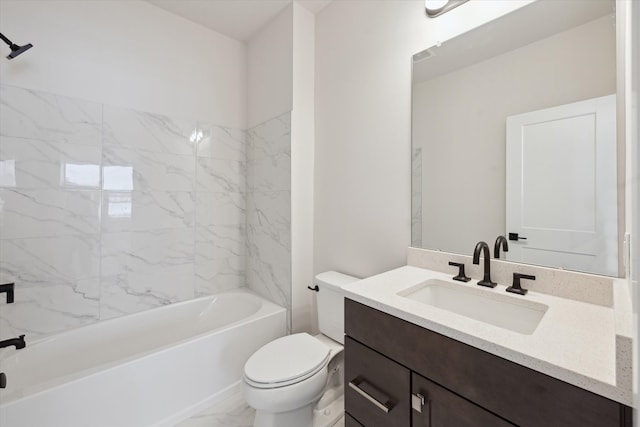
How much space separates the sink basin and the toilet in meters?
0.44

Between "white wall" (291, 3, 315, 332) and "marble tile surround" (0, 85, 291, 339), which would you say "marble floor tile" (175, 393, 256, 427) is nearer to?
"white wall" (291, 3, 315, 332)

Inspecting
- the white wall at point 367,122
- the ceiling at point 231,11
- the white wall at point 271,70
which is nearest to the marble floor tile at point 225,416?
the white wall at point 367,122

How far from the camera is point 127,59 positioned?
2025 mm

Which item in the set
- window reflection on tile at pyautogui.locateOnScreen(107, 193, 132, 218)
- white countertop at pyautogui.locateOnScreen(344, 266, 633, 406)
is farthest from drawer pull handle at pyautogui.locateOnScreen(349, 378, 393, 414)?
window reflection on tile at pyautogui.locateOnScreen(107, 193, 132, 218)

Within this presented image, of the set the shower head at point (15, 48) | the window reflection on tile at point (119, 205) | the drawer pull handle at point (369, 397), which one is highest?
the shower head at point (15, 48)

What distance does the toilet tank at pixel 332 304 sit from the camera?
169 centimetres

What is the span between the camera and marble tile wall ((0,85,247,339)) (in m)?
1.68

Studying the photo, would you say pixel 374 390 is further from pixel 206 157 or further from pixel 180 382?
pixel 206 157

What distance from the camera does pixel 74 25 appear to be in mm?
1821

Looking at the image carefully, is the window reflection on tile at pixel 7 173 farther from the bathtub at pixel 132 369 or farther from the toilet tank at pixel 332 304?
the toilet tank at pixel 332 304

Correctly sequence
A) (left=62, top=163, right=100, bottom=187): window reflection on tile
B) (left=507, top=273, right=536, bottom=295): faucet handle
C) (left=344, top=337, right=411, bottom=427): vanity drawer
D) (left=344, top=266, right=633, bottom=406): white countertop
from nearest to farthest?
1. (left=344, top=266, right=633, bottom=406): white countertop
2. (left=344, top=337, right=411, bottom=427): vanity drawer
3. (left=507, top=273, right=536, bottom=295): faucet handle
4. (left=62, top=163, right=100, bottom=187): window reflection on tile

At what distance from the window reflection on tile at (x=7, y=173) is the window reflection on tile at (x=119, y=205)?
477 millimetres

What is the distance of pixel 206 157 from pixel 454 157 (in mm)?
1961

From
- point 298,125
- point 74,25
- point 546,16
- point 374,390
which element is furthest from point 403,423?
point 74,25
